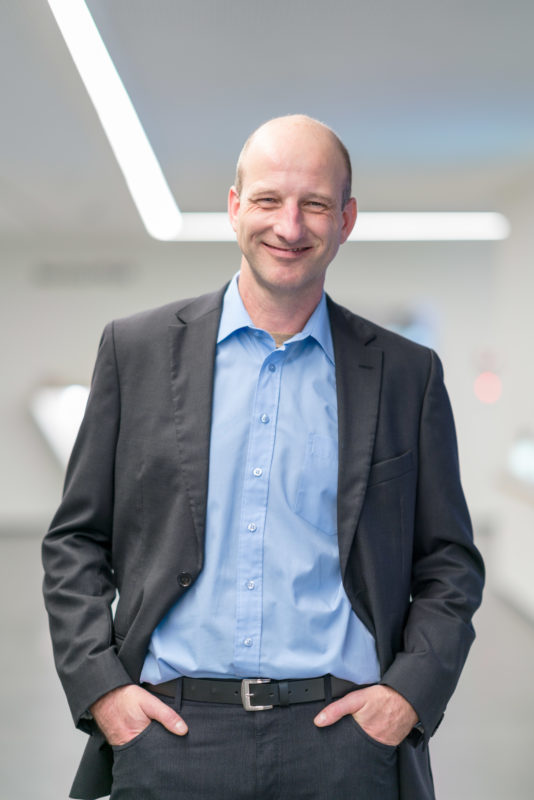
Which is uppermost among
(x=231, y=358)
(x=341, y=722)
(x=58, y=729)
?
(x=231, y=358)

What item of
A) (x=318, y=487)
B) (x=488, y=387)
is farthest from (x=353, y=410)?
(x=488, y=387)

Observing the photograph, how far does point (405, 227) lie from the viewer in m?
3.24

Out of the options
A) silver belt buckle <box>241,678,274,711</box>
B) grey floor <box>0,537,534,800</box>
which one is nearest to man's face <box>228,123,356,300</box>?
silver belt buckle <box>241,678,274,711</box>

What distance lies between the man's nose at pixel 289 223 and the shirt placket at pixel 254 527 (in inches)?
10.6

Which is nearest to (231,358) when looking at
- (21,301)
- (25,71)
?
(25,71)

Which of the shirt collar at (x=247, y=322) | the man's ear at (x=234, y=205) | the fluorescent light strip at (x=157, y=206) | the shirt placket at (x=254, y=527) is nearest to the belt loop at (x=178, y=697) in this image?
the shirt placket at (x=254, y=527)

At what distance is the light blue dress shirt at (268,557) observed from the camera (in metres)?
1.52

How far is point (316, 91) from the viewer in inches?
113

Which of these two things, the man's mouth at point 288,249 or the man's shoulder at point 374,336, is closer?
the man's mouth at point 288,249

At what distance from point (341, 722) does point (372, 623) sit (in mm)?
184

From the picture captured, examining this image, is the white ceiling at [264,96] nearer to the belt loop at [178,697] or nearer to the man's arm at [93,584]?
the man's arm at [93,584]

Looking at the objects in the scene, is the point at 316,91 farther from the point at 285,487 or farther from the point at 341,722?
the point at 341,722

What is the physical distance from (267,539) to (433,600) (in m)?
0.37

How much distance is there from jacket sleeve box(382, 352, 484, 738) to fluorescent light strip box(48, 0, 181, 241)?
162 centimetres
